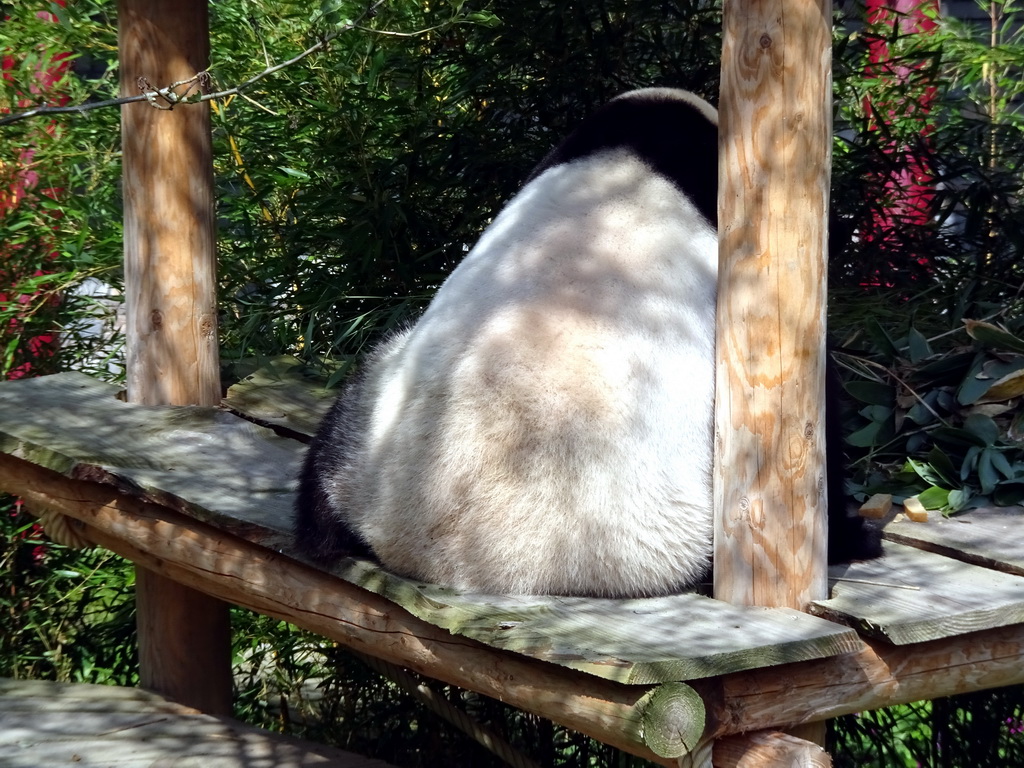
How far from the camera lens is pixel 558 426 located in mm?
2209

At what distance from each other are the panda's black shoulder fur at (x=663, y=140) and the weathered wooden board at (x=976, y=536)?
82 centimetres

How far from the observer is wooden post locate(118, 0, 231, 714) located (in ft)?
11.5

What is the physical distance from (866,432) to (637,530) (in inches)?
45.3

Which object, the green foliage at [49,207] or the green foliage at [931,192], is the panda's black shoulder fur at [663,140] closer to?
the green foliage at [931,192]

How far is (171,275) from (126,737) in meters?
1.35

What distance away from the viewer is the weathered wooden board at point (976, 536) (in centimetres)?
243

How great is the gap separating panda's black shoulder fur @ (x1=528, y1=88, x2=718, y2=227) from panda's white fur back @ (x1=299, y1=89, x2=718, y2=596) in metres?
0.16

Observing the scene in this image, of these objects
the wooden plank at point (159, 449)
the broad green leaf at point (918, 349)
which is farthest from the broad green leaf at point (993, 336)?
the wooden plank at point (159, 449)

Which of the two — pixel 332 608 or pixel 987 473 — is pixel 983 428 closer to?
pixel 987 473

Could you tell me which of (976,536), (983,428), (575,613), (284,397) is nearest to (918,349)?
(983,428)

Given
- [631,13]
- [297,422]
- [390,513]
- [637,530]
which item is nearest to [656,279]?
[637,530]

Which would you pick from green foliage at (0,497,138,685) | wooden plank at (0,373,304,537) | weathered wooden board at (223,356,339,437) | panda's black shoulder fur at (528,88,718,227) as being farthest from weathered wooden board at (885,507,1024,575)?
green foliage at (0,497,138,685)

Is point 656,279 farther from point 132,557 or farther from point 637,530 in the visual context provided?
point 132,557

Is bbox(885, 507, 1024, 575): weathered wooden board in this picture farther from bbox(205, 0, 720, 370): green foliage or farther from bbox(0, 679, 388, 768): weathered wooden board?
bbox(205, 0, 720, 370): green foliage
